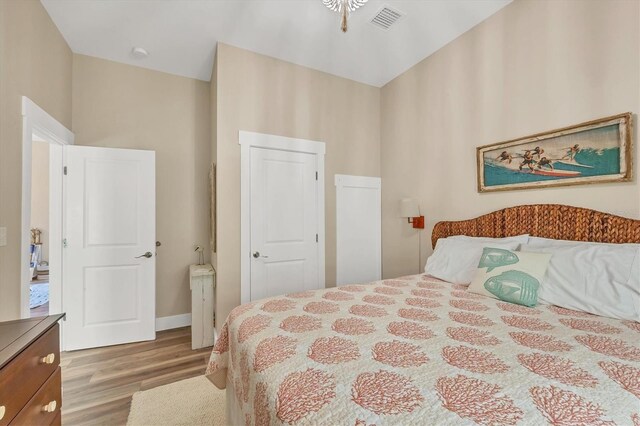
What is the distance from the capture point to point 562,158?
204 centimetres

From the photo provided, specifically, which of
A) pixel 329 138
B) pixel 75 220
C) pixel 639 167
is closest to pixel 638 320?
pixel 639 167

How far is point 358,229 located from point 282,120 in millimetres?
1594

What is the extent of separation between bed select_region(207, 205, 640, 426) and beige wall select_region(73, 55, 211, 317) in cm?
206

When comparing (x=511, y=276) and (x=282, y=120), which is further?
(x=282, y=120)

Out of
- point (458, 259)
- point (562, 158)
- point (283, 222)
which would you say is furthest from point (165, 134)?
point (562, 158)

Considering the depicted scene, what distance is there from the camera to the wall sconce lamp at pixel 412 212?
3.04 meters

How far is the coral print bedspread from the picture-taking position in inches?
29.5

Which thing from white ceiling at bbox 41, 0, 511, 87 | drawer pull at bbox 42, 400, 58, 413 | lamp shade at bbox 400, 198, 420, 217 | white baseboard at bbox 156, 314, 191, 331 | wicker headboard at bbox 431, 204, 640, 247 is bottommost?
white baseboard at bbox 156, 314, 191, 331

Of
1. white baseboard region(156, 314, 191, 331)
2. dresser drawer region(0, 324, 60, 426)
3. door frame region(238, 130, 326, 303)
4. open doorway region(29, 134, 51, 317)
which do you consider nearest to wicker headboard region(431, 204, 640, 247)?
door frame region(238, 130, 326, 303)

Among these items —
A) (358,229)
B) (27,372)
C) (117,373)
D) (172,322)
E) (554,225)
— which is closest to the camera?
(27,372)

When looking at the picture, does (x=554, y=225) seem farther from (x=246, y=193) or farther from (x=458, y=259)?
(x=246, y=193)

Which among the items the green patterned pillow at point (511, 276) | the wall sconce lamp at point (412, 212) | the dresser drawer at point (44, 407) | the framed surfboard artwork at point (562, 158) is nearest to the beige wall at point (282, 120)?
the wall sconce lamp at point (412, 212)

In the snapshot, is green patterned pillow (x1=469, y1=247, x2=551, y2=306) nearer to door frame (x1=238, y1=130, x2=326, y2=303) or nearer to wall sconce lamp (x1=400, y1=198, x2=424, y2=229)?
wall sconce lamp (x1=400, y1=198, x2=424, y2=229)

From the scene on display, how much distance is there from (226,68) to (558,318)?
3.21 metres
